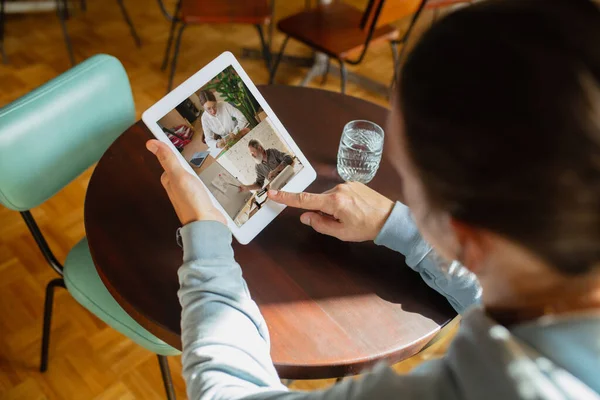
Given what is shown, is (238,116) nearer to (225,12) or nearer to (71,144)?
(71,144)

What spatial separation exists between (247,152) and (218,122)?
0.26ft

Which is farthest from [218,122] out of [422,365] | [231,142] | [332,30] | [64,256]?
[332,30]

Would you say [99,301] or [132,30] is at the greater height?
[99,301]

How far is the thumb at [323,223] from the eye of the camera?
3.03ft

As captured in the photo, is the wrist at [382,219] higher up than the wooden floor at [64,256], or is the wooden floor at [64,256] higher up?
the wrist at [382,219]

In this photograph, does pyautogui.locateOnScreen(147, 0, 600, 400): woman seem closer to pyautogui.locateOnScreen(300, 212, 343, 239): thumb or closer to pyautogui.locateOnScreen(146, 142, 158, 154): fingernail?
pyautogui.locateOnScreen(300, 212, 343, 239): thumb

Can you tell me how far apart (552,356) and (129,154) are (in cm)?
88

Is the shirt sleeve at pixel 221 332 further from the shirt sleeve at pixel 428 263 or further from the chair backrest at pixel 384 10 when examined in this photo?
the chair backrest at pixel 384 10

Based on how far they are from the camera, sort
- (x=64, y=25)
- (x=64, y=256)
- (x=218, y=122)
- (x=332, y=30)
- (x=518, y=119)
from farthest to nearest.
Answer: (x=64, y=25) → (x=332, y=30) → (x=64, y=256) → (x=218, y=122) → (x=518, y=119)

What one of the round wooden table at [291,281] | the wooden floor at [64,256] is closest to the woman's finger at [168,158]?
the round wooden table at [291,281]

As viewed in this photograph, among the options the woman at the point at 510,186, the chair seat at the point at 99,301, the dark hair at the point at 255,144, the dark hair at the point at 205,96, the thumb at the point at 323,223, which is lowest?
the chair seat at the point at 99,301

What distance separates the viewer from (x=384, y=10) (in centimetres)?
189

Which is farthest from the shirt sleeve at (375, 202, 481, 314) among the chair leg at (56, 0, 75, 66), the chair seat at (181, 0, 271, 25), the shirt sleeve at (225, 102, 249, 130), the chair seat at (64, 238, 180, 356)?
the chair leg at (56, 0, 75, 66)

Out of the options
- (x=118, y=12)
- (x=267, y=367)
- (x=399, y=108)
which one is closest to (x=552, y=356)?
(x=399, y=108)
